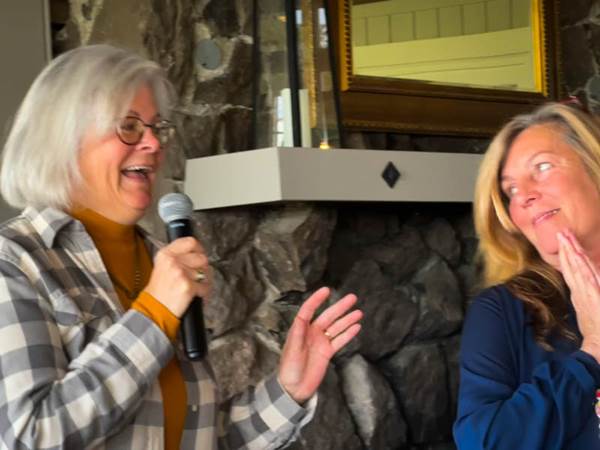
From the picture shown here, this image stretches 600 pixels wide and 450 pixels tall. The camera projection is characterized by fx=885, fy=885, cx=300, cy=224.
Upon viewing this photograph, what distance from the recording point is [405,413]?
2.50m

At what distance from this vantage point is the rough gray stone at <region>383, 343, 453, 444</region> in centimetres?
250

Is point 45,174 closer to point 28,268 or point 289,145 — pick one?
point 28,268

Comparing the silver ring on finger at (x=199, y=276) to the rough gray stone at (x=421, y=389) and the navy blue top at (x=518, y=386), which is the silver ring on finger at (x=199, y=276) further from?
the rough gray stone at (x=421, y=389)

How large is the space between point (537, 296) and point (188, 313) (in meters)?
0.84

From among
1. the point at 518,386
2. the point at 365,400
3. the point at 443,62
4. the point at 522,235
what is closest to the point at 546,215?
the point at 522,235

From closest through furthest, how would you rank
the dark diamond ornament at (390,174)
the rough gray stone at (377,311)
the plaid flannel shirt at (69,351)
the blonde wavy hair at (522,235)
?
the plaid flannel shirt at (69,351) → the blonde wavy hair at (522,235) → the dark diamond ornament at (390,174) → the rough gray stone at (377,311)

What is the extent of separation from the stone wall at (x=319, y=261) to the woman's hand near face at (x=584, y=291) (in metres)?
0.86

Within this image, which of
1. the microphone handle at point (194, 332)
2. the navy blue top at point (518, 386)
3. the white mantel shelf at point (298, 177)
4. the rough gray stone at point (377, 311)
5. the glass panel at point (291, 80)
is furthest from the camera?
the rough gray stone at point (377, 311)

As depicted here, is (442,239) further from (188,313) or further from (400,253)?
(188,313)

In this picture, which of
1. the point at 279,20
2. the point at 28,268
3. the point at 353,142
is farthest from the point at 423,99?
the point at 28,268

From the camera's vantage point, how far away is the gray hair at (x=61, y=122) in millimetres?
1121

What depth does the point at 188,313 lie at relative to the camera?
3.53 feet

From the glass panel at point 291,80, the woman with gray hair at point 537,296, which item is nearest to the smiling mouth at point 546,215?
the woman with gray hair at point 537,296

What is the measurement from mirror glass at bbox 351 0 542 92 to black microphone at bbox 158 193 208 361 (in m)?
1.43
